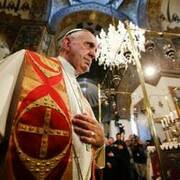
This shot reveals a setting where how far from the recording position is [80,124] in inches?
41.7

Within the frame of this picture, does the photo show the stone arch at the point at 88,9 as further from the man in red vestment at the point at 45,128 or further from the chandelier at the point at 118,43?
the man in red vestment at the point at 45,128

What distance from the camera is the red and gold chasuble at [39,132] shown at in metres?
0.95

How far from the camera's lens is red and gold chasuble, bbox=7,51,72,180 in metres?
0.95

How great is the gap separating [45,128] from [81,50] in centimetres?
74

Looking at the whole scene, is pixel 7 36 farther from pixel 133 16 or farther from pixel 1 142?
pixel 1 142

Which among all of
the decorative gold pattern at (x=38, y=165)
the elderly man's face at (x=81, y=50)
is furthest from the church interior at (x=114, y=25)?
the decorative gold pattern at (x=38, y=165)

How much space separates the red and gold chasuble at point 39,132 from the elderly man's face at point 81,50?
43cm

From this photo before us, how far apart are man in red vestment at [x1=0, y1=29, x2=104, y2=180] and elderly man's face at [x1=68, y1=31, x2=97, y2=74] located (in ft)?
0.98

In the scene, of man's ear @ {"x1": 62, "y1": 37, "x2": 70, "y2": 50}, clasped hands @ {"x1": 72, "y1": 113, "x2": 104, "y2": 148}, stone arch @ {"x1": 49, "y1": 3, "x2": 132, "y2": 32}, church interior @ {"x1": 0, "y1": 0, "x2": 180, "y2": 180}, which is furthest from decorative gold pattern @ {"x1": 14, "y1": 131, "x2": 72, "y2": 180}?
stone arch @ {"x1": 49, "y1": 3, "x2": 132, "y2": 32}

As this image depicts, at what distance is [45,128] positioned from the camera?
1.03m

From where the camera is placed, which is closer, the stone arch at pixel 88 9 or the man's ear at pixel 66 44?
the man's ear at pixel 66 44

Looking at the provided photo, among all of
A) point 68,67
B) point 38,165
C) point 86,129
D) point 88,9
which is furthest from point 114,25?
point 38,165

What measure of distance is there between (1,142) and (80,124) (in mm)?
356

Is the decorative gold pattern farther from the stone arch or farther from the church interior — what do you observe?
the stone arch
